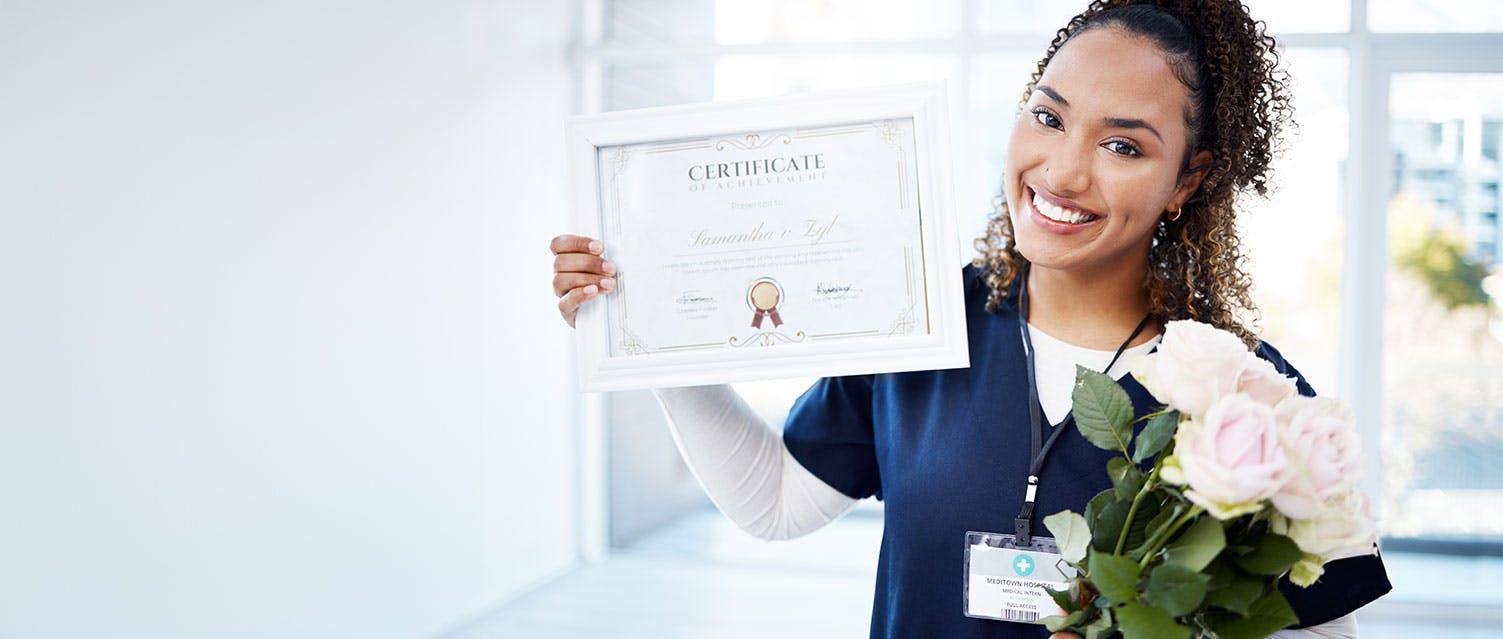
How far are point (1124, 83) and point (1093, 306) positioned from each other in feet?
0.93

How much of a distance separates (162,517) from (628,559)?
8.15 ft

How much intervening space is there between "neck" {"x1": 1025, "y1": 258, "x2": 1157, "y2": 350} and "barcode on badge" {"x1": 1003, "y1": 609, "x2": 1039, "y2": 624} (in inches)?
13.1

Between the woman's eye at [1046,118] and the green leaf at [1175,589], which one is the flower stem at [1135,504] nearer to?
the green leaf at [1175,589]

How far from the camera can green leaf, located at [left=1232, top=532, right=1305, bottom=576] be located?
80 centimetres

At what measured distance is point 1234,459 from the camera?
748 millimetres

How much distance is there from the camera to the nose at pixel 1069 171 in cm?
115

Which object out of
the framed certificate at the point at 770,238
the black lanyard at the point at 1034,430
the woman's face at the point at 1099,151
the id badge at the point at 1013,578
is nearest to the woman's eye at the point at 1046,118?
the woman's face at the point at 1099,151

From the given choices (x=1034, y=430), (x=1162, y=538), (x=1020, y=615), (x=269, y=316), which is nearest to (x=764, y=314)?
(x=1034, y=430)

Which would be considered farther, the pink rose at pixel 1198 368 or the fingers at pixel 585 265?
the fingers at pixel 585 265

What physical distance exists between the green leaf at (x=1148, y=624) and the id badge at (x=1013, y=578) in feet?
1.16

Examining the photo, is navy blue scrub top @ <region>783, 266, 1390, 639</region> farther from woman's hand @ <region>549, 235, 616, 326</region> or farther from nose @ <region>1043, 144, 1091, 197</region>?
woman's hand @ <region>549, 235, 616, 326</region>

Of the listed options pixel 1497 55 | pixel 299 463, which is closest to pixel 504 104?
pixel 299 463

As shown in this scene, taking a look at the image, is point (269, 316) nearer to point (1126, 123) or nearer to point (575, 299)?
point (575, 299)

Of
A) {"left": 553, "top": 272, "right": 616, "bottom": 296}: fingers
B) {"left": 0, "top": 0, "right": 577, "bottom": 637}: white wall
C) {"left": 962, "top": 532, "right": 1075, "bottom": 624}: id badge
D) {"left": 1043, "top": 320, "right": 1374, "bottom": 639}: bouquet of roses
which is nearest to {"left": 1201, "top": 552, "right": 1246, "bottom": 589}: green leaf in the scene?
{"left": 1043, "top": 320, "right": 1374, "bottom": 639}: bouquet of roses
